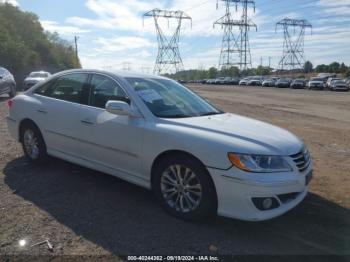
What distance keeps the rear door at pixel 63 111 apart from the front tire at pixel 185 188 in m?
1.52

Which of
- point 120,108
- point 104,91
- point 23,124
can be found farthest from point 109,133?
point 23,124

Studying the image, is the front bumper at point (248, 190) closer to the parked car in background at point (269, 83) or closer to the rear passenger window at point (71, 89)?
the rear passenger window at point (71, 89)

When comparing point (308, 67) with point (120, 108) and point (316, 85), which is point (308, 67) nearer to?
point (316, 85)

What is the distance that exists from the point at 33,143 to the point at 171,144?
9.39 ft

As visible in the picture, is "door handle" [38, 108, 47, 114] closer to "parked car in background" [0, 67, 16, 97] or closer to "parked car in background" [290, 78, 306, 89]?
"parked car in background" [0, 67, 16, 97]

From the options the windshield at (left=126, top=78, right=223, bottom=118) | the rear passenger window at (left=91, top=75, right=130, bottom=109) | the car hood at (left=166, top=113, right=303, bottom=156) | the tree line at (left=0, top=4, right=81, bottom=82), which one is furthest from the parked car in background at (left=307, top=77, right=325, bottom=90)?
the rear passenger window at (left=91, top=75, right=130, bottom=109)

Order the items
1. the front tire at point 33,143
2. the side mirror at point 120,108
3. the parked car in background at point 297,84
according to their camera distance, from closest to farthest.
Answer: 1. the side mirror at point 120,108
2. the front tire at point 33,143
3. the parked car in background at point 297,84

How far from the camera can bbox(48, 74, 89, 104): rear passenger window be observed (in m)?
5.20

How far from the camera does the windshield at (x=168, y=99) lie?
4598mm

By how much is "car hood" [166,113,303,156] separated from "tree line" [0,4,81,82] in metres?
34.3

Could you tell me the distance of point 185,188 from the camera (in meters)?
4.06

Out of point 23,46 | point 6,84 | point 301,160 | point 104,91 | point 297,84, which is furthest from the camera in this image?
point 297,84

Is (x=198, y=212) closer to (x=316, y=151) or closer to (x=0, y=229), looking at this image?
(x=0, y=229)

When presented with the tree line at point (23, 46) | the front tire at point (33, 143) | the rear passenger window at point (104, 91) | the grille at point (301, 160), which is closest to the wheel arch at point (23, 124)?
the front tire at point (33, 143)
